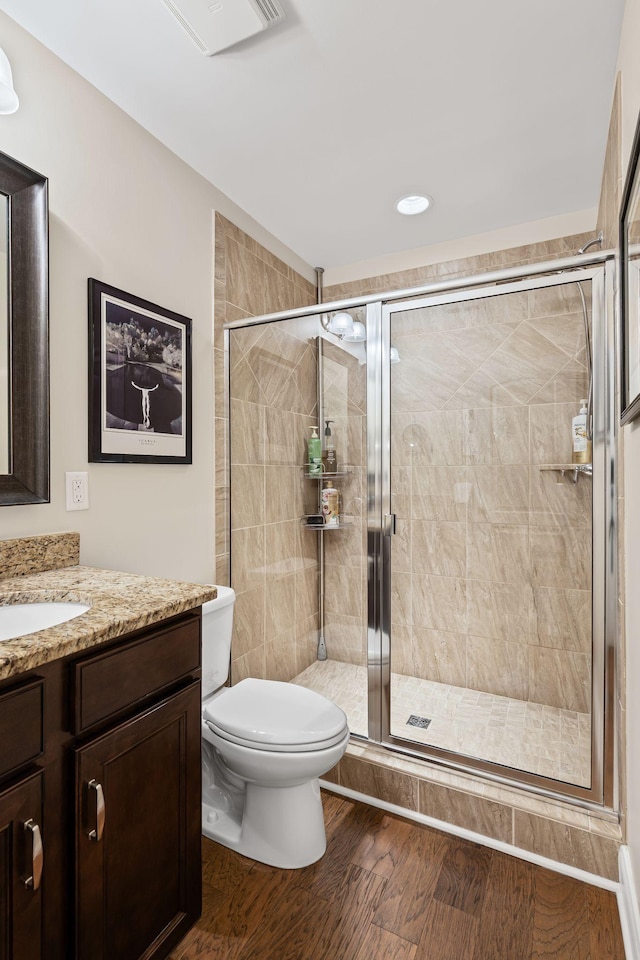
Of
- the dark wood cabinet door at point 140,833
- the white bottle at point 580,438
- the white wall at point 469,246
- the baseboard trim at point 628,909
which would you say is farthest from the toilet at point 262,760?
the white wall at point 469,246

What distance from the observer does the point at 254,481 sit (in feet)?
7.41

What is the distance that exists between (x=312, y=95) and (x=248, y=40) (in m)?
0.28

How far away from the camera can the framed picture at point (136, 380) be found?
156cm

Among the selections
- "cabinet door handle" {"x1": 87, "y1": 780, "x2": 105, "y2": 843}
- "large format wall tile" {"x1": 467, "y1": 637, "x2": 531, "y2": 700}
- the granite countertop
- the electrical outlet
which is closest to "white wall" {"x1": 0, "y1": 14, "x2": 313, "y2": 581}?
the electrical outlet

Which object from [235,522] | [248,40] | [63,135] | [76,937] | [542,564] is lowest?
[76,937]

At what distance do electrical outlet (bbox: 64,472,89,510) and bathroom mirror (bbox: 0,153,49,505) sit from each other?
0.08 m

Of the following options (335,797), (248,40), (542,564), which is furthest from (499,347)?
(335,797)

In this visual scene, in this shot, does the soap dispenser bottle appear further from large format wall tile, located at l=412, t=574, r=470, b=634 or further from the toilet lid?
the toilet lid

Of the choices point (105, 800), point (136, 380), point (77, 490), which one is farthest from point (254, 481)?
point (105, 800)

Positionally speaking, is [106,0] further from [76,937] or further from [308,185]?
[76,937]

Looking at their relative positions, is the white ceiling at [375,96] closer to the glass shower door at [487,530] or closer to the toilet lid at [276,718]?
the glass shower door at [487,530]

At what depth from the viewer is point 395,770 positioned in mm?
1768

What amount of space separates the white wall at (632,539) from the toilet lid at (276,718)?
2.59 feet

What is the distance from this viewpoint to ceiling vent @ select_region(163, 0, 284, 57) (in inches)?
49.4
